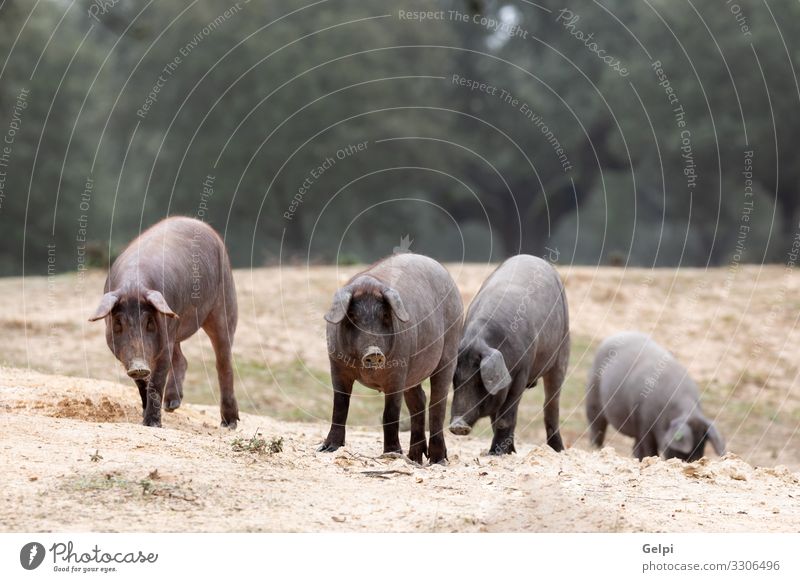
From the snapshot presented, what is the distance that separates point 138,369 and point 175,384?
219cm

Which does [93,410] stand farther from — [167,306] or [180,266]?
[167,306]

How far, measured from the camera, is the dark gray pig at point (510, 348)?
13.7 metres

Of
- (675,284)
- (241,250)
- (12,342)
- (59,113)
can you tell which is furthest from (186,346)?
(241,250)

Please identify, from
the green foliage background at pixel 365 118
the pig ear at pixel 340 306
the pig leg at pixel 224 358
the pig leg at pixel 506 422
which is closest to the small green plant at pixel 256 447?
the pig ear at pixel 340 306

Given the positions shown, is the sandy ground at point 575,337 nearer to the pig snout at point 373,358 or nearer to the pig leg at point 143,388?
the pig leg at point 143,388

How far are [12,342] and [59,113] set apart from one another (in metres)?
27.6

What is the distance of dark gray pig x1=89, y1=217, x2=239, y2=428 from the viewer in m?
11.7

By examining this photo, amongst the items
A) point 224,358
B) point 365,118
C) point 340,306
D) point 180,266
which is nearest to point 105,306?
point 180,266

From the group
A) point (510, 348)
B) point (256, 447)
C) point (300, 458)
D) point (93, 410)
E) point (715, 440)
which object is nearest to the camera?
point (256, 447)

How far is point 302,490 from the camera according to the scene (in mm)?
9992

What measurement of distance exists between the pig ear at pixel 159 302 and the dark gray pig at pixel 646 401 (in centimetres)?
934

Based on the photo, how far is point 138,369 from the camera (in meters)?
11.4

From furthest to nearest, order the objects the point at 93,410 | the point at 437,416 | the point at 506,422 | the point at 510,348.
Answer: the point at 506,422 < the point at 510,348 < the point at 93,410 < the point at 437,416

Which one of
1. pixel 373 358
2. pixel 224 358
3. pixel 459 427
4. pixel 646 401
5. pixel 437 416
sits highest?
pixel 373 358
